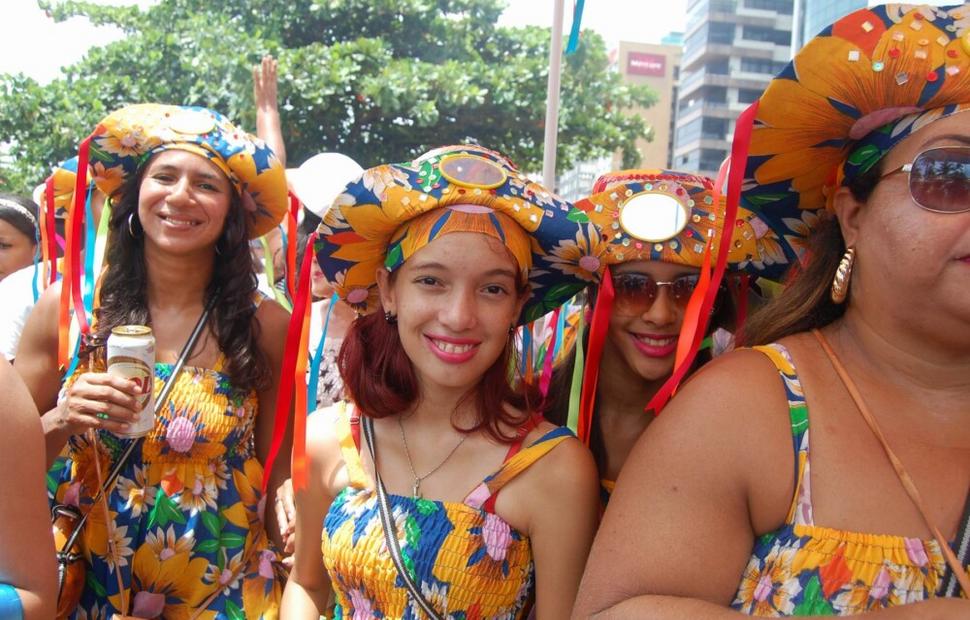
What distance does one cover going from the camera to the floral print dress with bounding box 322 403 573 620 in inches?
65.9

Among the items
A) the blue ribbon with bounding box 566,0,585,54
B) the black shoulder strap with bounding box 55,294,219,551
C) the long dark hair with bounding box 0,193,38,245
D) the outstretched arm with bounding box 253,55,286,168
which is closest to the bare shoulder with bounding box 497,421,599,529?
the black shoulder strap with bounding box 55,294,219,551

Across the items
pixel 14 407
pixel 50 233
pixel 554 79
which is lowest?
pixel 14 407

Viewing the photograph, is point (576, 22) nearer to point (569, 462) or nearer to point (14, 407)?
point (569, 462)

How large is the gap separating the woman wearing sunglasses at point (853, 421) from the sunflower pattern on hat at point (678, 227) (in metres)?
0.66

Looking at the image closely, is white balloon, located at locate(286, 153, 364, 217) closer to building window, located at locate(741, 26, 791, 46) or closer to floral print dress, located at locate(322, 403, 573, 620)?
floral print dress, located at locate(322, 403, 573, 620)

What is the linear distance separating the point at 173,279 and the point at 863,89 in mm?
2198

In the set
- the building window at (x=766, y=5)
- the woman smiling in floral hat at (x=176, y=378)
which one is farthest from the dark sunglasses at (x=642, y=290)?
the building window at (x=766, y=5)

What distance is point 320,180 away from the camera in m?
3.66

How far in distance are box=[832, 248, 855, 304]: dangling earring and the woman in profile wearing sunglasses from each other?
59cm

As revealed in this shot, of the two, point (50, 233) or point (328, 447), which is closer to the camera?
point (328, 447)

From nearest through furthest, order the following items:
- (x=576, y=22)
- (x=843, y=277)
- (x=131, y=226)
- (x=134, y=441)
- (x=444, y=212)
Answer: (x=843, y=277) → (x=444, y=212) → (x=134, y=441) → (x=576, y=22) → (x=131, y=226)

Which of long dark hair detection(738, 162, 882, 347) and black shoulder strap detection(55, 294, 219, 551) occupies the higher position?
long dark hair detection(738, 162, 882, 347)

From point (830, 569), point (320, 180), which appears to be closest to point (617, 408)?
point (830, 569)

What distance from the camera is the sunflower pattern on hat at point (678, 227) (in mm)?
2121
